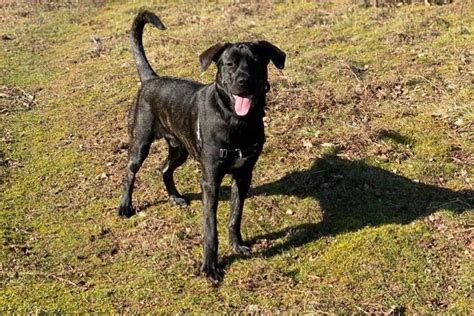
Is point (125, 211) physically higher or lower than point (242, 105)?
lower

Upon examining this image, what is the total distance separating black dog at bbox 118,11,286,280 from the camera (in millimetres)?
4980

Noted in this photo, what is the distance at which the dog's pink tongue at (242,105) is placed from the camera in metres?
4.89

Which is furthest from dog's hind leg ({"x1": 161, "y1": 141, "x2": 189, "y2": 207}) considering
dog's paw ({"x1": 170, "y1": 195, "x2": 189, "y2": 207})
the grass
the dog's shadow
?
the dog's shadow

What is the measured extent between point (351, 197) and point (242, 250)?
160 centimetres

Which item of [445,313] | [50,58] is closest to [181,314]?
[445,313]

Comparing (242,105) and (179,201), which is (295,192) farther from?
Answer: (242,105)

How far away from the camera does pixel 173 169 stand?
273 inches

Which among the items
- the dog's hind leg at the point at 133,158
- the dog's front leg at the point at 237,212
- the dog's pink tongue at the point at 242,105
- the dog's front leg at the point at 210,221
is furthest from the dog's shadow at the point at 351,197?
the dog's pink tongue at the point at 242,105

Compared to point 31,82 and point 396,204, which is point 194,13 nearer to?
point 31,82

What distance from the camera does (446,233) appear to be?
5695 millimetres

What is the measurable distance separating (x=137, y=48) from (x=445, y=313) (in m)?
4.61

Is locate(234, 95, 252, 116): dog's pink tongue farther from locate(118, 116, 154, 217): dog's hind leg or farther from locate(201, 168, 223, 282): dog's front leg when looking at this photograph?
locate(118, 116, 154, 217): dog's hind leg

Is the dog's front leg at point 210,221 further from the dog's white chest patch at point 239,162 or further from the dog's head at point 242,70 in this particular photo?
the dog's head at point 242,70

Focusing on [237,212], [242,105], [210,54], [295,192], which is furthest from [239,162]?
[295,192]
